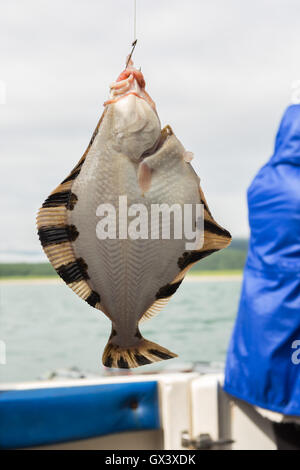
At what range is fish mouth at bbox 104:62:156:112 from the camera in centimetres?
157

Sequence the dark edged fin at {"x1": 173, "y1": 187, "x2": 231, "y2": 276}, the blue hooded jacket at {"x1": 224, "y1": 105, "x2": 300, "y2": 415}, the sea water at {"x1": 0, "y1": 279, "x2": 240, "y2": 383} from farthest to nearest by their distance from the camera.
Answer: the sea water at {"x1": 0, "y1": 279, "x2": 240, "y2": 383} < the blue hooded jacket at {"x1": 224, "y1": 105, "x2": 300, "y2": 415} < the dark edged fin at {"x1": 173, "y1": 187, "x2": 231, "y2": 276}

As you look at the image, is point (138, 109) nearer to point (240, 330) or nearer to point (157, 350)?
point (157, 350)

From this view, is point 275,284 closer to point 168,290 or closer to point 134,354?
point 168,290

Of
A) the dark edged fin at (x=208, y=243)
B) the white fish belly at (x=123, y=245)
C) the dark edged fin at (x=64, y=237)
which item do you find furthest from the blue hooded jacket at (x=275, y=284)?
the dark edged fin at (x=64, y=237)

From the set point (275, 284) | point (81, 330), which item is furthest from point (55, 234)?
point (81, 330)

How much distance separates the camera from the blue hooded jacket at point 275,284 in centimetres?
304

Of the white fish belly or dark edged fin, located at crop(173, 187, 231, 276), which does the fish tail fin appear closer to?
the white fish belly

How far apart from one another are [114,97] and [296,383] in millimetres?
2101

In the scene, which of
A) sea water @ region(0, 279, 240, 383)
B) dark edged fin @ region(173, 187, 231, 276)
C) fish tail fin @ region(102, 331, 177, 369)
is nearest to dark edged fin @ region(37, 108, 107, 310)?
fish tail fin @ region(102, 331, 177, 369)

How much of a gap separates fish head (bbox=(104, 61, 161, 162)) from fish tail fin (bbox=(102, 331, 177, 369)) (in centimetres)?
53

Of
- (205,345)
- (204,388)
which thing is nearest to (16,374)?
(205,345)

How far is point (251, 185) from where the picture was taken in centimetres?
323

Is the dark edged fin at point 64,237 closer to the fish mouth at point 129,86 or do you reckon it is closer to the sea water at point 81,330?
the fish mouth at point 129,86

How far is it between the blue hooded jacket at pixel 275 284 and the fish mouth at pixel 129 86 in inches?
62.1
